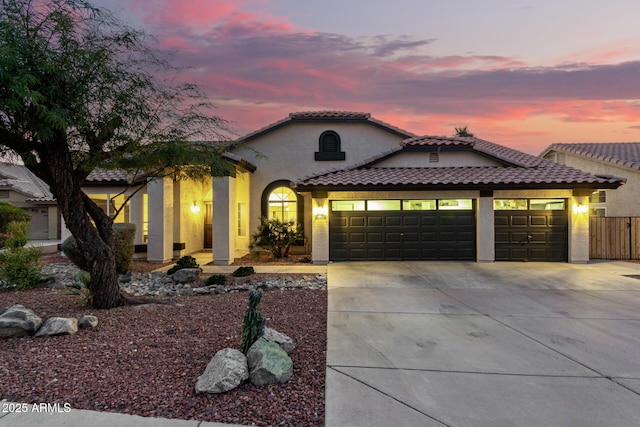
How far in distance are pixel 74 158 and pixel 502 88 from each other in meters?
17.3

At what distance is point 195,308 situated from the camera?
646cm

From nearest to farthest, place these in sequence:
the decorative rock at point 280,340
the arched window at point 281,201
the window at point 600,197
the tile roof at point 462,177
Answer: the decorative rock at point 280,340, the tile roof at point 462,177, the arched window at point 281,201, the window at point 600,197

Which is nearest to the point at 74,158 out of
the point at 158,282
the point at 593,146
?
the point at 158,282

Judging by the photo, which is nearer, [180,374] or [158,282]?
[180,374]

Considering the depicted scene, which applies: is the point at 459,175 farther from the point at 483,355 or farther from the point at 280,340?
the point at 280,340

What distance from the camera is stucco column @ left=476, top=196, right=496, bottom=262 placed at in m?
12.8

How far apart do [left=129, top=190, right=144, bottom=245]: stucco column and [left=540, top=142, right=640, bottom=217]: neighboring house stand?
20130 mm

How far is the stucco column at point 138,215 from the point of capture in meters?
13.9

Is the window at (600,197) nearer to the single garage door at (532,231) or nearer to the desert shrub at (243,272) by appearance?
the single garage door at (532,231)

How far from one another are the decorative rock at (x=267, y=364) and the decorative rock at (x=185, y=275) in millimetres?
6105

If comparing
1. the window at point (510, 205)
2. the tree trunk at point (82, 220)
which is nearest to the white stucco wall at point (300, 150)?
the window at point (510, 205)

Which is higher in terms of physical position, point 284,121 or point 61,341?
point 284,121

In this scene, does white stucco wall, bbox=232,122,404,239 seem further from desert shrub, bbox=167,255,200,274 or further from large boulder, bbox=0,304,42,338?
large boulder, bbox=0,304,42,338

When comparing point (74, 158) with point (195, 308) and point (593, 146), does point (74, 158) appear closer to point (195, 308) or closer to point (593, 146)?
point (195, 308)
